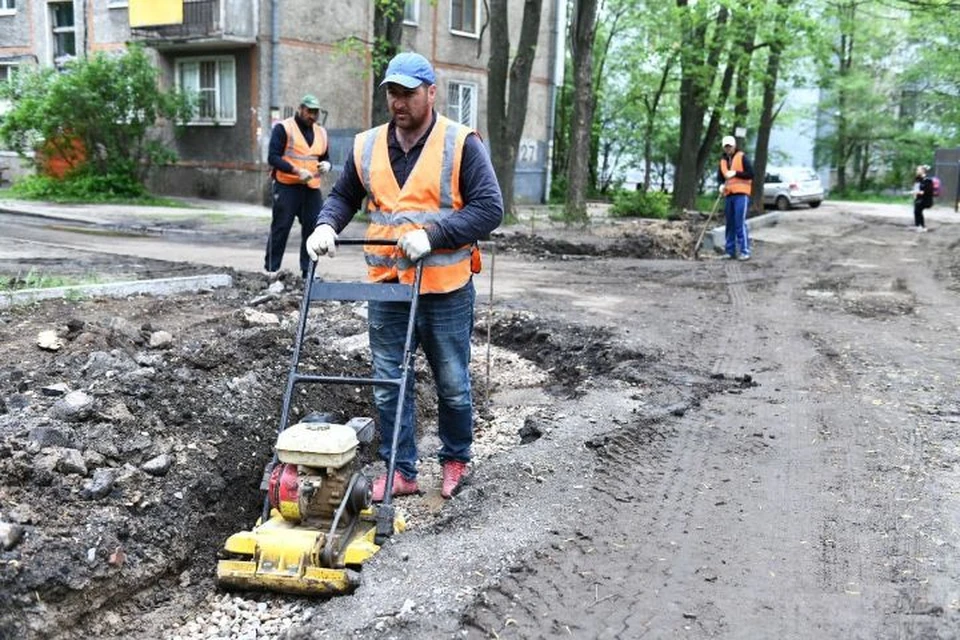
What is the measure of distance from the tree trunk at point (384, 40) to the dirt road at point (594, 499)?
11381mm

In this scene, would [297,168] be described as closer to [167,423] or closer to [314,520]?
[167,423]

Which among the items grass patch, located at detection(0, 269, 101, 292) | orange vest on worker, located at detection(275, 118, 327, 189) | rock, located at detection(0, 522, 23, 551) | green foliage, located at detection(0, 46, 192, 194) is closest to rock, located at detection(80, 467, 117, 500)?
rock, located at detection(0, 522, 23, 551)

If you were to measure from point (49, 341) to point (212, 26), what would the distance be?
19.3m

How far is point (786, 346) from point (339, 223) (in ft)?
16.4

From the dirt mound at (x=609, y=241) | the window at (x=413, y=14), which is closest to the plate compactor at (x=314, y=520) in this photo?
the dirt mound at (x=609, y=241)

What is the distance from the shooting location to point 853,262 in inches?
608

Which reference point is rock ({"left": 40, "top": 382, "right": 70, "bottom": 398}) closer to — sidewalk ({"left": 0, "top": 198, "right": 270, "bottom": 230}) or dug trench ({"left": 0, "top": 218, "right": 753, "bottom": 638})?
dug trench ({"left": 0, "top": 218, "right": 753, "bottom": 638})

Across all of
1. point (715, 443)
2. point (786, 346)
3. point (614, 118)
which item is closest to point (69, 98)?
point (786, 346)

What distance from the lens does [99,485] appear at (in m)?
4.27

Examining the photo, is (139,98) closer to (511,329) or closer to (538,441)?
(511,329)

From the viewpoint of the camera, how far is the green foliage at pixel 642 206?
22.2m

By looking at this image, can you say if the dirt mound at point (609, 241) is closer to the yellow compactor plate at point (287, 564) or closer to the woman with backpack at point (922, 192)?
the woman with backpack at point (922, 192)

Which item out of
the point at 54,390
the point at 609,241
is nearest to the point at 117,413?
the point at 54,390

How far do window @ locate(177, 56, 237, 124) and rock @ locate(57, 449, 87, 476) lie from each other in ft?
71.8
